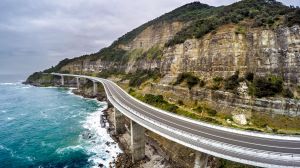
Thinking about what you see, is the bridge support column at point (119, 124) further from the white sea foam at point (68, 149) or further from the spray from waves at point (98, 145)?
the white sea foam at point (68, 149)

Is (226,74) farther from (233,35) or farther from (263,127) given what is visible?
(263,127)

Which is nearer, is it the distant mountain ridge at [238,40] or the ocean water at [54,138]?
the ocean water at [54,138]

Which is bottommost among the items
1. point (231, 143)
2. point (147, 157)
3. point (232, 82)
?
point (147, 157)

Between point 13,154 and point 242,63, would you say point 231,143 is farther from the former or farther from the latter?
point 13,154

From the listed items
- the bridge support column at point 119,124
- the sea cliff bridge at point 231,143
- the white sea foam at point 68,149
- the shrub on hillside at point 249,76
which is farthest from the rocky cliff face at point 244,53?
the white sea foam at point 68,149

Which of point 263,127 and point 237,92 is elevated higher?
point 237,92

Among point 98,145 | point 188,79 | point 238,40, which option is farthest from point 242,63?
point 98,145

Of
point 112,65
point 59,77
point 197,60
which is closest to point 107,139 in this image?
point 197,60

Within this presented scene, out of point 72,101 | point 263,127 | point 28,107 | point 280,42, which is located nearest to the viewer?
point 263,127
